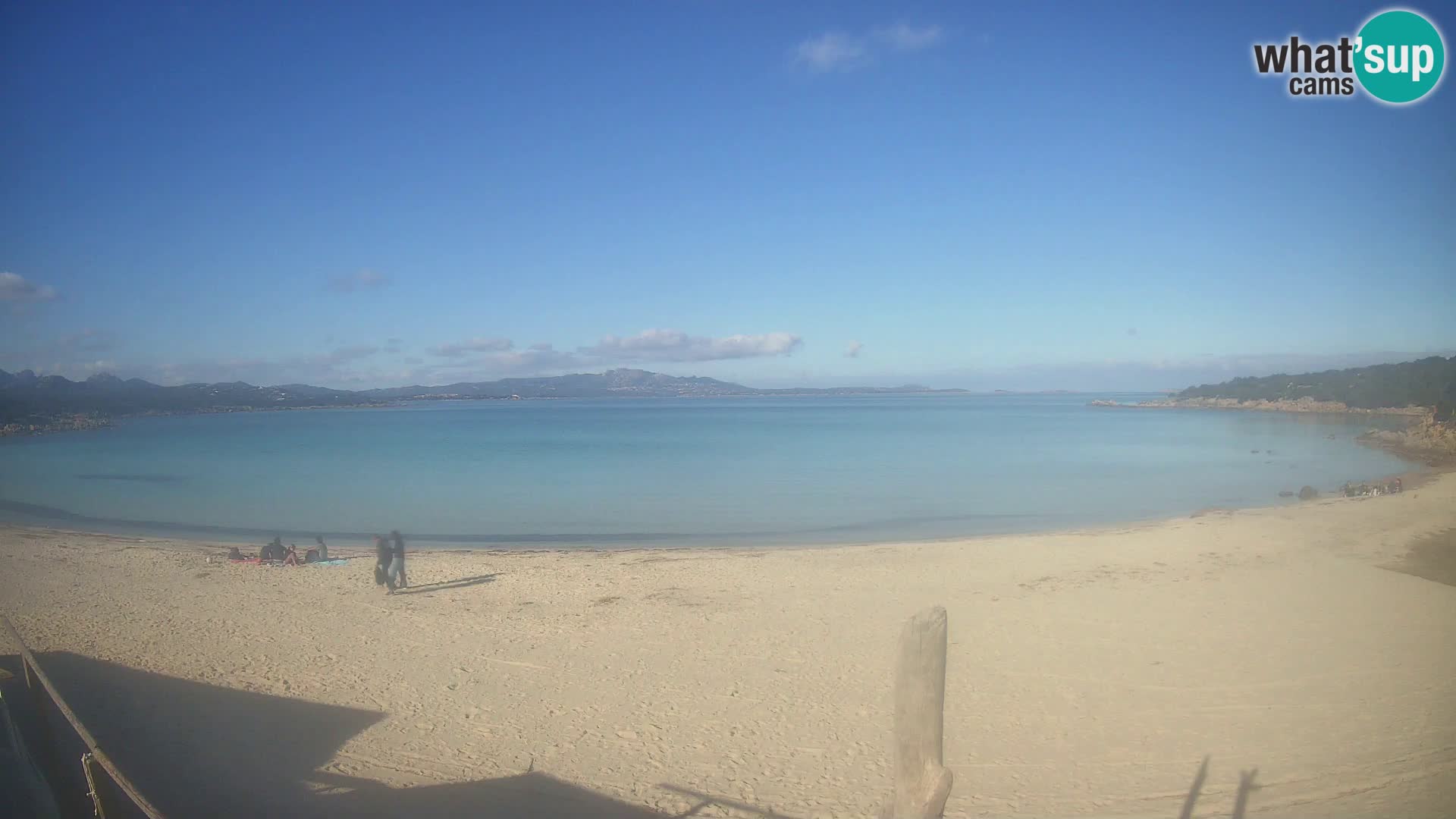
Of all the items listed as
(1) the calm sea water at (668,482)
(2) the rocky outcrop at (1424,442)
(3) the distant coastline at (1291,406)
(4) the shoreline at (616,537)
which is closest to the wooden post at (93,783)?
(4) the shoreline at (616,537)

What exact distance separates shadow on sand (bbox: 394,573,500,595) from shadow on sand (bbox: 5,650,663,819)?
449 cm

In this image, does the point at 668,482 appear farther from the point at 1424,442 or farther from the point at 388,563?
the point at 1424,442

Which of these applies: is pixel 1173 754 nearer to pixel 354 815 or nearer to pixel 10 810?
pixel 354 815

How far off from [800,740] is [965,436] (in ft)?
193

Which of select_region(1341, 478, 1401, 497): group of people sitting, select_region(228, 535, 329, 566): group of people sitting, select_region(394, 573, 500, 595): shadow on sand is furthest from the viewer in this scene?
select_region(1341, 478, 1401, 497): group of people sitting

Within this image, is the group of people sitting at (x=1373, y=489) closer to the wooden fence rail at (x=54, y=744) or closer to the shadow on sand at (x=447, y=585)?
the shadow on sand at (x=447, y=585)

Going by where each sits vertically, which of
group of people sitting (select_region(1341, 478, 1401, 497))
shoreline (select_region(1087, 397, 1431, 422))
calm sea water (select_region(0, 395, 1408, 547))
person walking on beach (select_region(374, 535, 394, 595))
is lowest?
calm sea water (select_region(0, 395, 1408, 547))

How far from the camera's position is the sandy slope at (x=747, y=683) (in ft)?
19.9

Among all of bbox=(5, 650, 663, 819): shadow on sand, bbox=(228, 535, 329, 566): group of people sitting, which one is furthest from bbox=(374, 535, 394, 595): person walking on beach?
bbox=(5, 650, 663, 819): shadow on sand

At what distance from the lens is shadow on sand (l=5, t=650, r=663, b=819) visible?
18.6ft

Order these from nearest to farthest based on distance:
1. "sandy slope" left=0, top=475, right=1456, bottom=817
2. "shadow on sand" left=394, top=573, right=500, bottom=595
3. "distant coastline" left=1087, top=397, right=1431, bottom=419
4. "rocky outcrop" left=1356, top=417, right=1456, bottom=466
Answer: "sandy slope" left=0, top=475, right=1456, bottom=817 < "shadow on sand" left=394, top=573, right=500, bottom=595 < "rocky outcrop" left=1356, top=417, right=1456, bottom=466 < "distant coastline" left=1087, top=397, right=1431, bottom=419

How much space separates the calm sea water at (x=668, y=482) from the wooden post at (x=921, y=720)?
1618 cm

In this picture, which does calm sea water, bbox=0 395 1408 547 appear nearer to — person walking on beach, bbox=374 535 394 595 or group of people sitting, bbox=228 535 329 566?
group of people sitting, bbox=228 535 329 566

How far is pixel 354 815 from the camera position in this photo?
18.2ft
